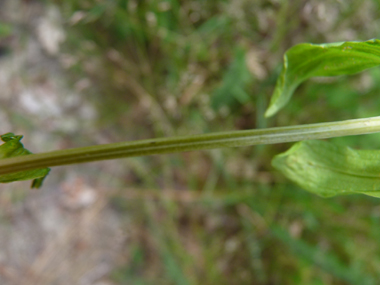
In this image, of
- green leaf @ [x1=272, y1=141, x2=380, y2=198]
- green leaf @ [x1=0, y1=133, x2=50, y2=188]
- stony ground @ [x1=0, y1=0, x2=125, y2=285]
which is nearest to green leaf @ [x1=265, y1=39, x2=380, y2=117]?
green leaf @ [x1=272, y1=141, x2=380, y2=198]

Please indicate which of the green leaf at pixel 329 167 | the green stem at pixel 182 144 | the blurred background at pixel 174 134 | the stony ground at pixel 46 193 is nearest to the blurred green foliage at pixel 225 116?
the blurred background at pixel 174 134

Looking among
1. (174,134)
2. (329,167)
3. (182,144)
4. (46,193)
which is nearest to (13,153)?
(182,144)

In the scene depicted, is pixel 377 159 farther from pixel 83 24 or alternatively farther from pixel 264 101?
pixel 83 24

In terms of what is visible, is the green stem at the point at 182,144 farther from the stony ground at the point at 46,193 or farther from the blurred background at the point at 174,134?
the stony ground at the point at 46,193

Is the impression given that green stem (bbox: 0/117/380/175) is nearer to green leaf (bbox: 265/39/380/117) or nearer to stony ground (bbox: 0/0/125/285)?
green leaf (bbox: 265/39/380/117)

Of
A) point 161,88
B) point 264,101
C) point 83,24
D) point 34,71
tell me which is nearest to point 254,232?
point 264,101
